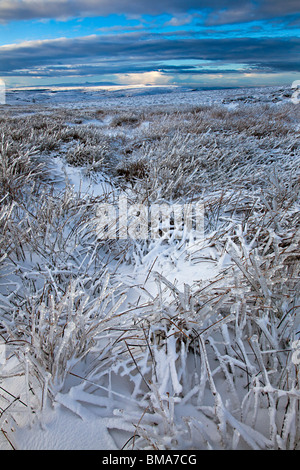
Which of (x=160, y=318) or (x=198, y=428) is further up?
(x=160, y=318)

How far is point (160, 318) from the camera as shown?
4.28 ft

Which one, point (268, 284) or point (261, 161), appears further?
point (261, 161)

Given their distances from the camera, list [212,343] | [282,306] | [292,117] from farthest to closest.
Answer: [292,117]
[282,306]
[212,343]

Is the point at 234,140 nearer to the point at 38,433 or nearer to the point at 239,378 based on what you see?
the point at 239,378

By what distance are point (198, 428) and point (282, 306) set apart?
77 centimetres

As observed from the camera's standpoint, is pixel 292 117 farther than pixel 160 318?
Yes

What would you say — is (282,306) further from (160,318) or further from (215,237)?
(215,237)

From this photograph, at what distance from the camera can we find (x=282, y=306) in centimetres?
134

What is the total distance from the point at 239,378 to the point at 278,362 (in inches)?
7.3

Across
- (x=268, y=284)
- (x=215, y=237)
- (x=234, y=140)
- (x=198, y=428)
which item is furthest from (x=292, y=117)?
(x=198, y=428)
